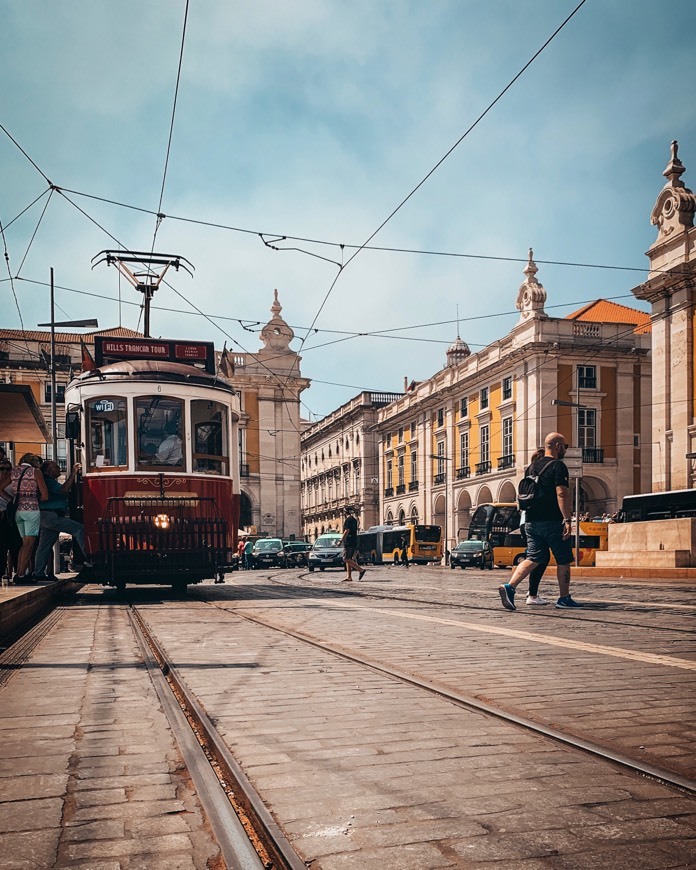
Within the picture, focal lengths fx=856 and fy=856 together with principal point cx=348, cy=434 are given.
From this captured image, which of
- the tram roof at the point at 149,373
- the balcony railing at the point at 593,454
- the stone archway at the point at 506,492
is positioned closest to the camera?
the tram roof at the point at 149,373

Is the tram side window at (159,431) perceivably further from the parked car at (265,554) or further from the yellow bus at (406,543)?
the yellow bus at (406,543)

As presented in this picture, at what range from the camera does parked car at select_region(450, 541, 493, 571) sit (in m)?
38.8

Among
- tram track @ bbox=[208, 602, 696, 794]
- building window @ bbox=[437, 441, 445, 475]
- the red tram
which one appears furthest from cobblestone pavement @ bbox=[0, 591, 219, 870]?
building window @ bbox=[437, 441, 445, 475]

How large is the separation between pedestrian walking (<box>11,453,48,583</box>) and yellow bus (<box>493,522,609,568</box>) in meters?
25.1

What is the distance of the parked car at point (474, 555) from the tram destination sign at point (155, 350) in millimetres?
26233

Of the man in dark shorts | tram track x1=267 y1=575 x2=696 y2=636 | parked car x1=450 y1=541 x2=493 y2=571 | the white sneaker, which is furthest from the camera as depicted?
parked car x1=450 y1=541 x2=493 y2=571

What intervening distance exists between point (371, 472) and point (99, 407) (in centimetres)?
6132

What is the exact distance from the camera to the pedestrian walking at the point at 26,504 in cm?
1061

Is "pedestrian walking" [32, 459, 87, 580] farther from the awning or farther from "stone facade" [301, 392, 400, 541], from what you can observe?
"stone facade" [301, 392, 400, 541]

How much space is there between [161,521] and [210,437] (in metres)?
1.62

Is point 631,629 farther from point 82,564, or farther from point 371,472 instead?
point 371,472

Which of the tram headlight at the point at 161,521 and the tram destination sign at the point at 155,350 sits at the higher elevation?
the tram destination sign at the point at 155,350

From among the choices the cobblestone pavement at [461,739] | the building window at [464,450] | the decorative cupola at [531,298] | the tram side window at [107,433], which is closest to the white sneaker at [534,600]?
the cobblestone pavement at [461,739]

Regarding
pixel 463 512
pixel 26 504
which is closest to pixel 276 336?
pixel 463 512
